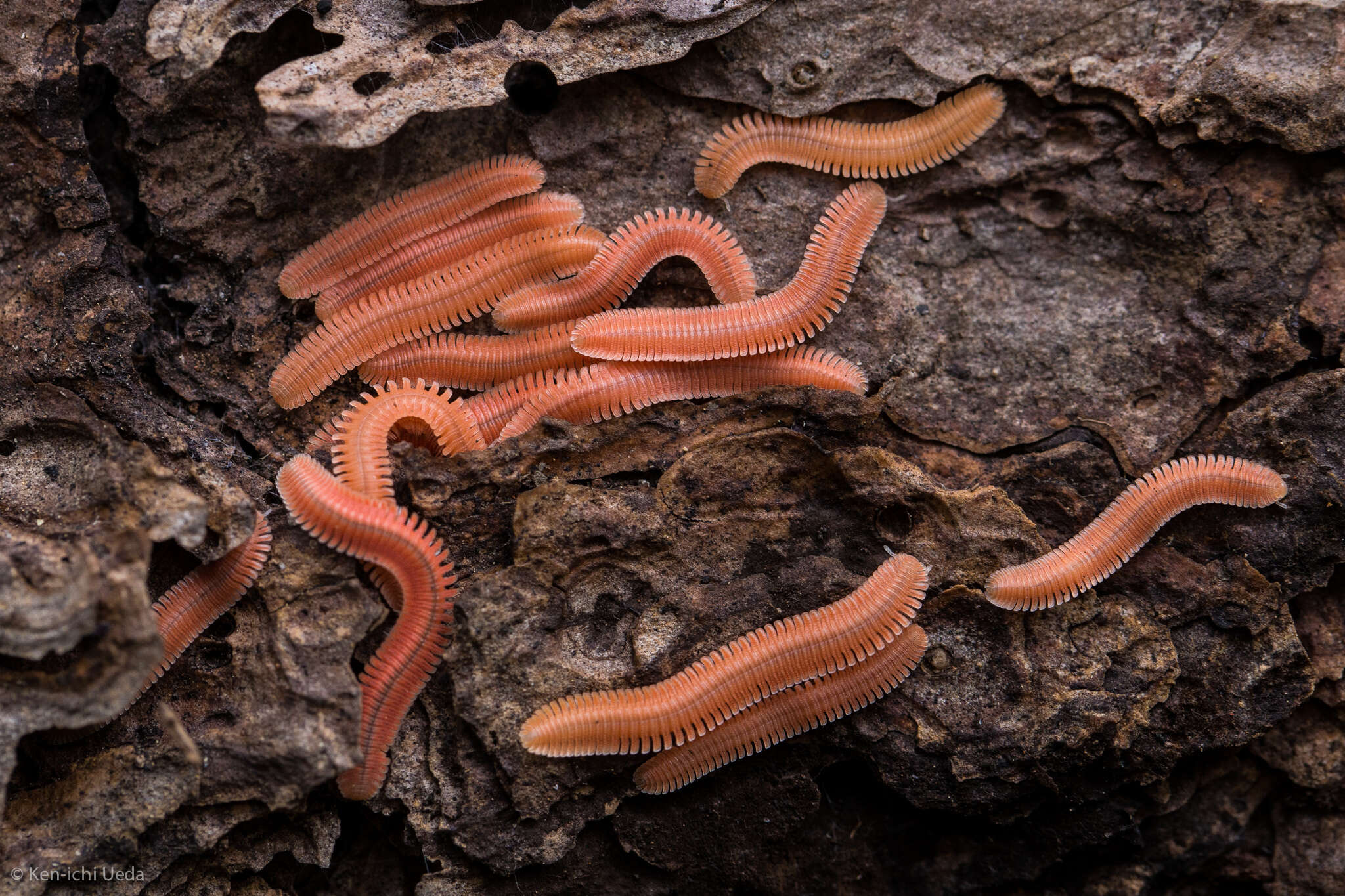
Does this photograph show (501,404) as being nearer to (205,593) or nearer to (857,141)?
(205,593)

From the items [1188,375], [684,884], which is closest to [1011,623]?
[1188,375]

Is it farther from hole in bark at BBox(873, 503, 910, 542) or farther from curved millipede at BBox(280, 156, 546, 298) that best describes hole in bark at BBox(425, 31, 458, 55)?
hole in bark at BBox(873, 503, 910, 542)

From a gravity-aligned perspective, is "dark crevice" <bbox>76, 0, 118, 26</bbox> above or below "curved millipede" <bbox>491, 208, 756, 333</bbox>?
above

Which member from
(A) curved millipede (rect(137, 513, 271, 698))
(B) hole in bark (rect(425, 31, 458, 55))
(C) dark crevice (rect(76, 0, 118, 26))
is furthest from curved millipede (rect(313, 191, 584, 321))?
(C) dark crevice (rect(76, 0, 118, 26))

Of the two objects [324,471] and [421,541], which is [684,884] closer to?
[421,541]

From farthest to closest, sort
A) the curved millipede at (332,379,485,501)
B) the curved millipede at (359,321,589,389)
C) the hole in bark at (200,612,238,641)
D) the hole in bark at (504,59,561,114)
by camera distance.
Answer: the hole in bark at (504,59,561,114)
the curved millipede at (359,321,589,389)
the hole in bark at (200,612,238,641)
the curved millipede at (332,379,485,501)

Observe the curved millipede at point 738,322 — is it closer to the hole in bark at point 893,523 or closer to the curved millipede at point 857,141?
the curved millipede at point 857,141

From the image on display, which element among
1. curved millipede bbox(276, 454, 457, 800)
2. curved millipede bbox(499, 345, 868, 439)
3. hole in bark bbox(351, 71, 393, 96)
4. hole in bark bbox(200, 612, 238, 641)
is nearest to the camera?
curved millipede bbox(276, 454, 457, 800)
